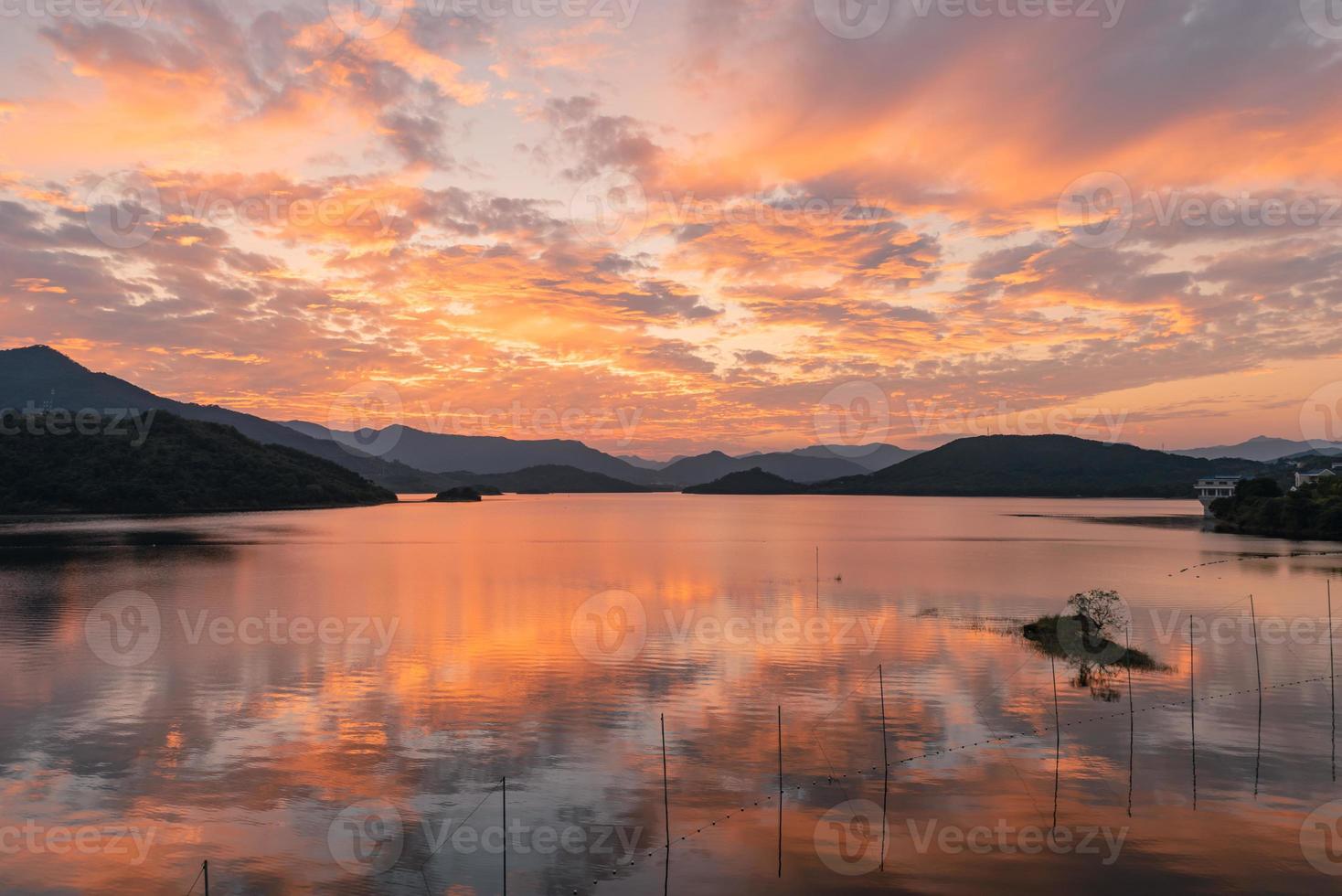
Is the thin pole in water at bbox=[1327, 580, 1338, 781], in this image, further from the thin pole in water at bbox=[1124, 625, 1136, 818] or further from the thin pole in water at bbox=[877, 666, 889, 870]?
the thin pole in water at bbox=[877, 666, 889, 870]

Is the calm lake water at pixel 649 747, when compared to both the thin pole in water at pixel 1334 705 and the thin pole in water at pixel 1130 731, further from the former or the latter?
the thin pole in water at pixel 1334 705

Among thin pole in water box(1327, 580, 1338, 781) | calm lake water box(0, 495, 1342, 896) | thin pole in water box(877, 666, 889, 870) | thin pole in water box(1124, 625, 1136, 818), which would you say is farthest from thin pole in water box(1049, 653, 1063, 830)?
thin pole in water box(1327, 580, 1338, 781)

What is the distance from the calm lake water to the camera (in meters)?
23.6

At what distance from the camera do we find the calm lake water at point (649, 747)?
23641 mm

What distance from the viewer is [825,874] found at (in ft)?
76.0

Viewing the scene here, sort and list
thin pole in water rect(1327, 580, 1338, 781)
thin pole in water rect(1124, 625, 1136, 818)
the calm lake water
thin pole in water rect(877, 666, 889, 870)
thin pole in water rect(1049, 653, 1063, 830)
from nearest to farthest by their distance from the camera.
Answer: the calm lake water, thin pole in water rect(877, 666, 889, 870), thin pole in water rect(1049, 653, 1063, 830), thin pole in water rect(1124, 625, 1136, 818), thin pole in water rect(1327, 580, 1338, 781)

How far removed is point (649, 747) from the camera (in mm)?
33625

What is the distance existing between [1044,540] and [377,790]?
142478mm

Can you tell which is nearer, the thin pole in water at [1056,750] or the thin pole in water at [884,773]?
the thin pole in water at [884,773]

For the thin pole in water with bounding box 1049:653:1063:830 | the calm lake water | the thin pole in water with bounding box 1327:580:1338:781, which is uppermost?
the thin pole in water with bounding box 1327:580:1338:781

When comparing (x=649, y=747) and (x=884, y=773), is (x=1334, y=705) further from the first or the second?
(x=649, y=747)

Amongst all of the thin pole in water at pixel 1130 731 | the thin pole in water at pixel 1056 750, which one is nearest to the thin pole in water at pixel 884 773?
the thin pole in water at pixel 1056 750

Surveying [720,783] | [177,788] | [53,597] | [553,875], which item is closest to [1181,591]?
[720,783]

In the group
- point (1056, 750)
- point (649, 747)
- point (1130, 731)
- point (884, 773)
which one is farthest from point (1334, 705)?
point (649, 747)
